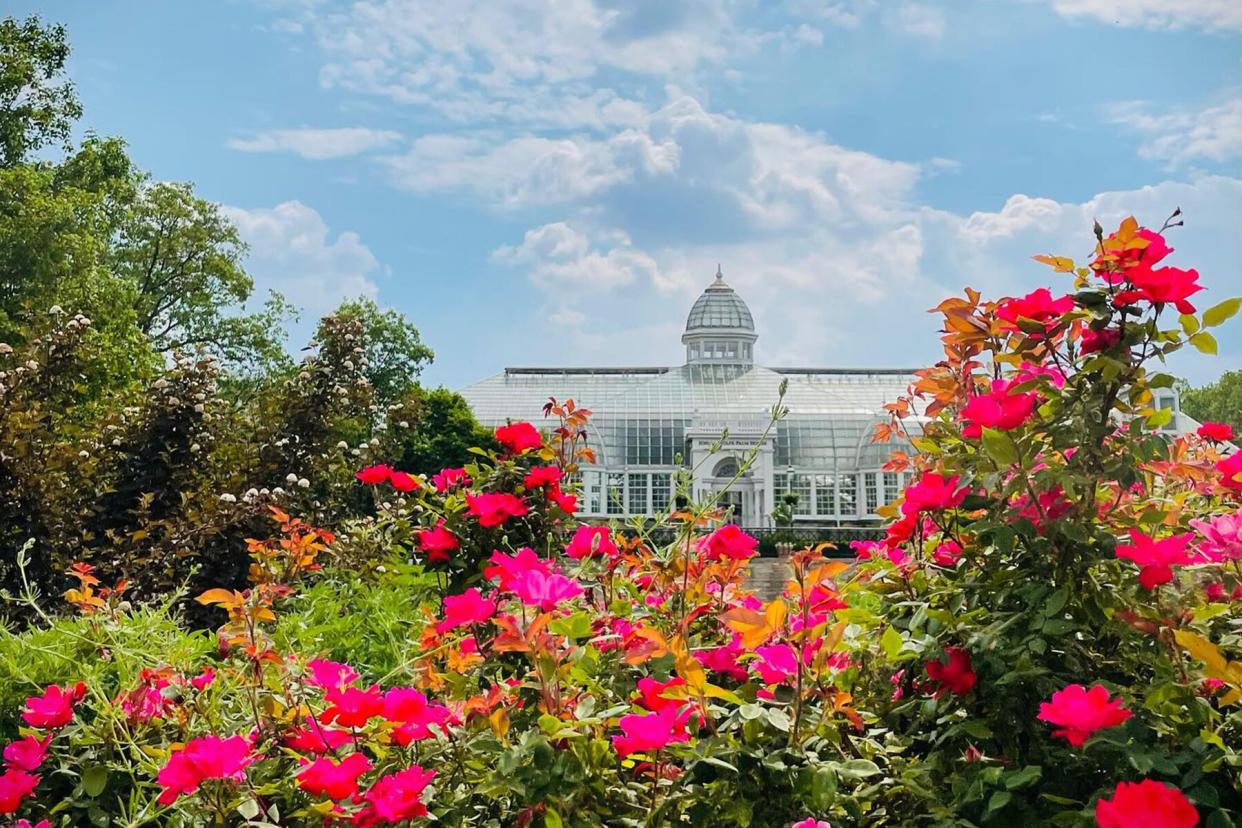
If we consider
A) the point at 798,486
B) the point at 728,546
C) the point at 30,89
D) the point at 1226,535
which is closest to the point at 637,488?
the point at 798,486

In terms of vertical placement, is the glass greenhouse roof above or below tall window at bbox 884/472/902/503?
above

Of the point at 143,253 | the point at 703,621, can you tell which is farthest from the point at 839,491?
the point at 703,621

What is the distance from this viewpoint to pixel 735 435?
27.9 m

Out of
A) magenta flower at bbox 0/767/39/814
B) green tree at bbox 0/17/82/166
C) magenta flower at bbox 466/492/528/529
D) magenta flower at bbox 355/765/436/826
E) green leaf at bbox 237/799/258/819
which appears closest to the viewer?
magenta flower at bbox 355/765/436/826

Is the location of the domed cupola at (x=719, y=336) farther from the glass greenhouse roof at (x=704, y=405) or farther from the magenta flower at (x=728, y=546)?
the magenta flower at (x=728, y=546)

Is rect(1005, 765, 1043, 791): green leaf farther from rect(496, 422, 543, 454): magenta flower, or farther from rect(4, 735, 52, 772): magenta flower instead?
rect(4, 735, 52, 772): magenta flower

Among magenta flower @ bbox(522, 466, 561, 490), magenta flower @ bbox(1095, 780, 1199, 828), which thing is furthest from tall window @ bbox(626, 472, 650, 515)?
magenta flower @ bbox(1095, 780, 1199, 828)

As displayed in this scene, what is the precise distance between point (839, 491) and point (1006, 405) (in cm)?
2729

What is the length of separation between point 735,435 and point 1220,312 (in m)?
26.1

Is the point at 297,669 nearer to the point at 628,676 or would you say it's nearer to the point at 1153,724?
the point at 628,676

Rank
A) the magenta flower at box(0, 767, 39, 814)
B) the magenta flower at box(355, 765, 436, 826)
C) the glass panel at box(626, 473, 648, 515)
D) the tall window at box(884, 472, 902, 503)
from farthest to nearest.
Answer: the glass panel at box(626, 473, 648, 515), the tall window at box(884, 472, 902, 503), the magenta flower at box(0, 767, 39, 814), the magenta flower at box(355, 765, 436, 826)

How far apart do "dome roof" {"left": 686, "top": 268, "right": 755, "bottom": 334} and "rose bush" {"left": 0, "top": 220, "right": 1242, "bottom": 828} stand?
99.9 feet

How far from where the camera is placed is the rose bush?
5.41ft

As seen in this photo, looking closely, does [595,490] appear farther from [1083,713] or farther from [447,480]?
[1083,713]
